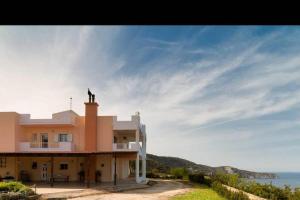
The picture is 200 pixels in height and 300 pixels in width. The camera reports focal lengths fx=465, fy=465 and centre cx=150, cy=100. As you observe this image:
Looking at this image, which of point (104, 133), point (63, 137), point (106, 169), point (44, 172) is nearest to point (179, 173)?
point (106, 169)

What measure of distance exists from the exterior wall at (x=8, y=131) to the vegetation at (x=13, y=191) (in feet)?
28.1

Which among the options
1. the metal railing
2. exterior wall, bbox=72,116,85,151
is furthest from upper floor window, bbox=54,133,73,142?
the metal railing

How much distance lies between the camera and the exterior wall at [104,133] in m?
33.7

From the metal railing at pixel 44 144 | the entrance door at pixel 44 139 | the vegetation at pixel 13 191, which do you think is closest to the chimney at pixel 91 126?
→ the metal railing at pixel 44 144

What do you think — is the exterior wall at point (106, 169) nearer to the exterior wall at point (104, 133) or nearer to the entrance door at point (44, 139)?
the exterior wall at point (104, 133)

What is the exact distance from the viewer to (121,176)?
35.5 metres

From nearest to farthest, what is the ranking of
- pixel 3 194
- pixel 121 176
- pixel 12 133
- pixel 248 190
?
pixel 3 194 → pixel 248 190 → pixel 12 133 → pixel 121 176

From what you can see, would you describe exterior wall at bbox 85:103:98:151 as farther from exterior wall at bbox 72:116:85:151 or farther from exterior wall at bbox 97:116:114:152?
exterior wall at bbox 72:116:85:151

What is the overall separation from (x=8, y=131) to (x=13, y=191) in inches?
400

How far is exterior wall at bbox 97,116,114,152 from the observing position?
111ft
